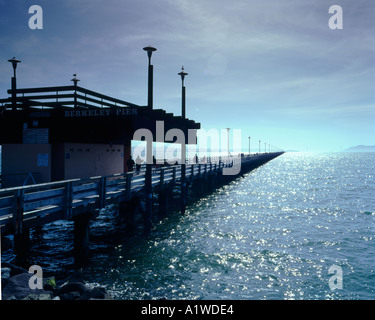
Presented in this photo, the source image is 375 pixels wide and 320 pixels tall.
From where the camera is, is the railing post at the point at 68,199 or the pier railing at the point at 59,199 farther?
the railing post at the point at 68,199

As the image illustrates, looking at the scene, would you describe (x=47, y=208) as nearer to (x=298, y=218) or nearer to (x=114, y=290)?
(x=114, y=290)

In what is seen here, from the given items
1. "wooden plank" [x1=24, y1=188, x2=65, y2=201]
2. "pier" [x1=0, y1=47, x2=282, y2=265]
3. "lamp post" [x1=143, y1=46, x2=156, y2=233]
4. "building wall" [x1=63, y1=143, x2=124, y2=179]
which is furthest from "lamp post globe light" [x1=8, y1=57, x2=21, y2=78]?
"wooden plank" [x1=24, y1=188, x2=65, y2=201]

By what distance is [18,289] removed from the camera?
841 cm

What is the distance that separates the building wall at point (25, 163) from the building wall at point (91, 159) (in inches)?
41.5

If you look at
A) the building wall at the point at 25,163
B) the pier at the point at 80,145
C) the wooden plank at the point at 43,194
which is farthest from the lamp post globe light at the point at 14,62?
the wooden plank at the point at 43,194

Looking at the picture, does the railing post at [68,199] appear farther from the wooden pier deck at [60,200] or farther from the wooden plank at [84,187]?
the wooden plank at [84,187]

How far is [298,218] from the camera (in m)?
23.1

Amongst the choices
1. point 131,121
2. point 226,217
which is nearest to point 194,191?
point 226,217

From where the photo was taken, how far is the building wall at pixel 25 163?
17016 millimetres

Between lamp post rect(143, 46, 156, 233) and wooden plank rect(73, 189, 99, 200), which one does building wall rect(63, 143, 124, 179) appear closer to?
lamp post rect(143, 46, 156, 233)

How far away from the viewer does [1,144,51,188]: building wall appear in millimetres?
17016

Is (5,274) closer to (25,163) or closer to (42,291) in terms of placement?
(42,291)

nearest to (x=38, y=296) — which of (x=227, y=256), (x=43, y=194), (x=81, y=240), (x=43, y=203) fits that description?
(x=43, y=203)

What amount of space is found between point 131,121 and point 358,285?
12298 millimetres
